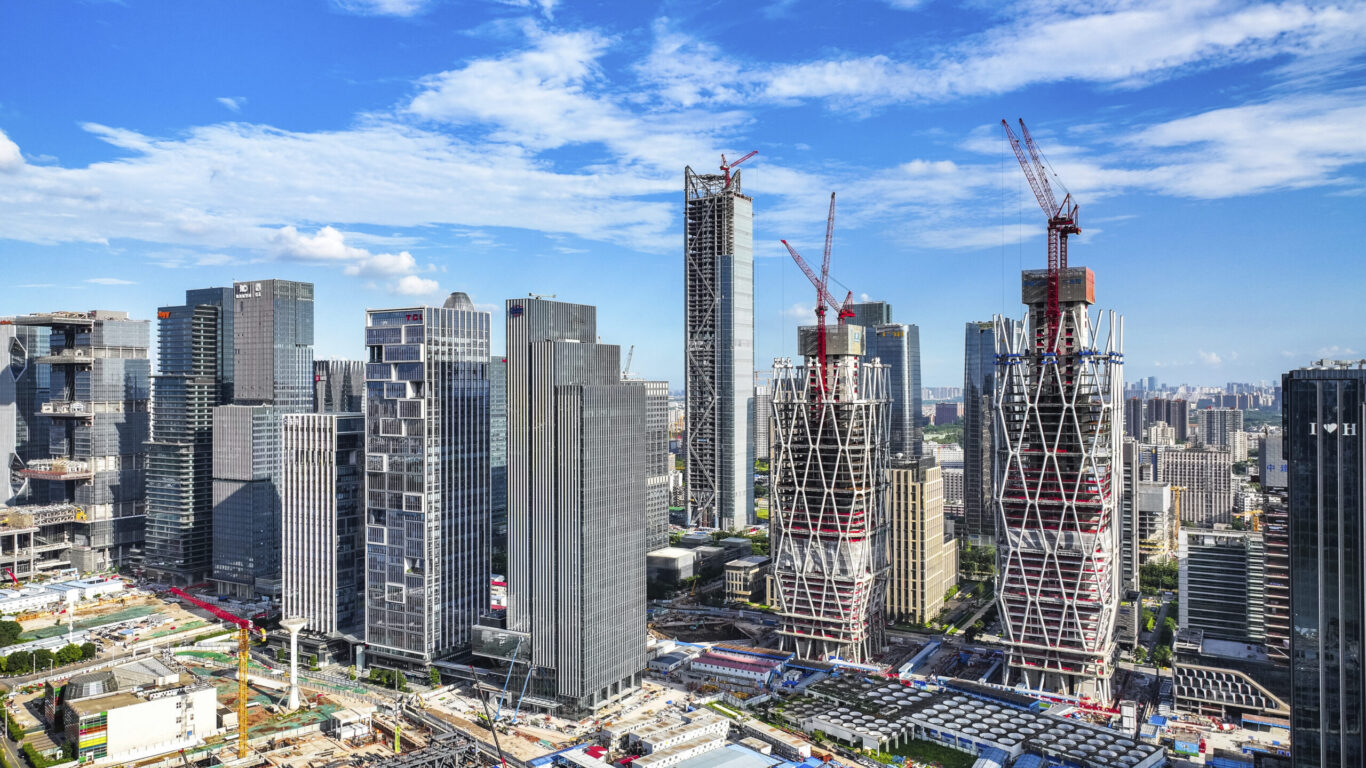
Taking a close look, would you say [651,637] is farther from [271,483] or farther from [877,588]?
[271,483]

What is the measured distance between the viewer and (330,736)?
10275 cm

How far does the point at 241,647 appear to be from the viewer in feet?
335

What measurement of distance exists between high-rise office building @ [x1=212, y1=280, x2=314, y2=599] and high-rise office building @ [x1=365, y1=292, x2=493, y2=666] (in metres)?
50.8

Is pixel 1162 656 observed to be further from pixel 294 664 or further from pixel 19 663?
pixel 19 663

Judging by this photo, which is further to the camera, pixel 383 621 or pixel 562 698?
pixel 383 621

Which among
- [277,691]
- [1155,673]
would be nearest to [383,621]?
[277,691]

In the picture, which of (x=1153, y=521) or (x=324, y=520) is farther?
(x=1153, y=521)

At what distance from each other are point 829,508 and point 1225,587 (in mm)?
54053

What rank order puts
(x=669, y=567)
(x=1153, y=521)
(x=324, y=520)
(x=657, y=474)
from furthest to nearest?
1. (x=657, y=474)
2. (x=1153, y=521)
3. (x=669, y=567)
4. (x=324, y=520)

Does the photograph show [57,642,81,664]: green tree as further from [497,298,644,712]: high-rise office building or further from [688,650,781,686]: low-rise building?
[688,650,781,686]: low-rise building

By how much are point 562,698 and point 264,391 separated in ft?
310

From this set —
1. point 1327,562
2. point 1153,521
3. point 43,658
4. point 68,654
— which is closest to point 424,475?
point 68,654

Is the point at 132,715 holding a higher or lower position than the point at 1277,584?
lower

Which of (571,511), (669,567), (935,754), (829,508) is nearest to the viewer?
(935,754)
